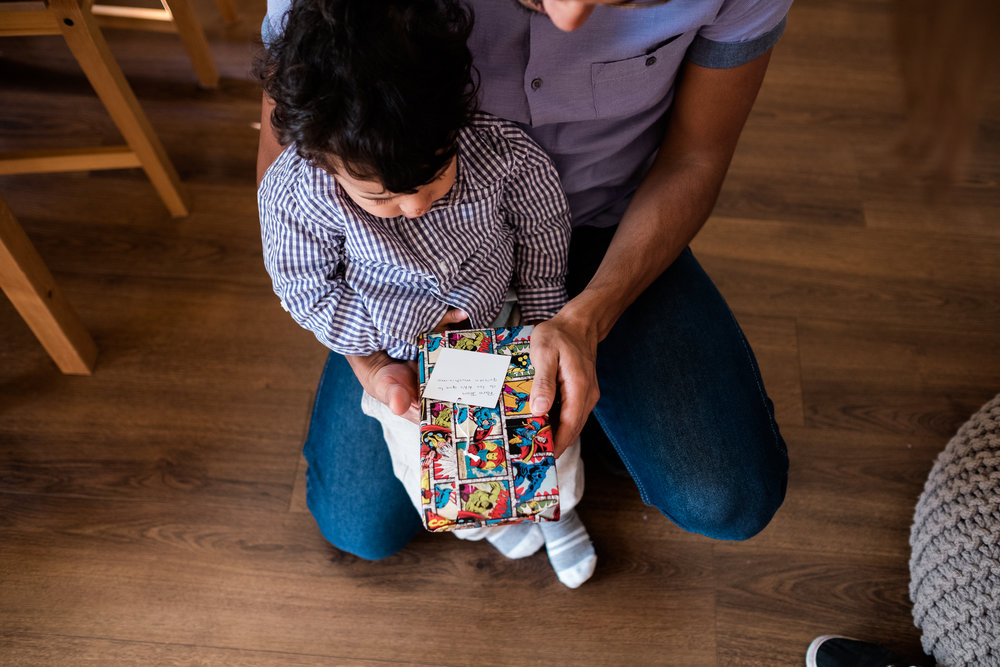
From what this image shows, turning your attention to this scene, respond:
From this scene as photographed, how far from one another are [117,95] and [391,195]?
2.97ft

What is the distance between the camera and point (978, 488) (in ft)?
3.41

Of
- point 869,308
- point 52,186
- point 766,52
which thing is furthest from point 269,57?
point 869,308

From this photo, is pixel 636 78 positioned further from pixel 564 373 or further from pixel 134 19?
pixel 134 19

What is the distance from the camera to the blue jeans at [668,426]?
100 centimetres

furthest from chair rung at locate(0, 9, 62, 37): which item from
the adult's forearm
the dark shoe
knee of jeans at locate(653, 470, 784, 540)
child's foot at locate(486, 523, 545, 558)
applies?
the dark shoe

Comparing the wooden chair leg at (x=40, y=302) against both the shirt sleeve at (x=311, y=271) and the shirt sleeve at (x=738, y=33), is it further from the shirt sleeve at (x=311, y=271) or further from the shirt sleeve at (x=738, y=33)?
the shirt sleeve at (x=738, y=33)

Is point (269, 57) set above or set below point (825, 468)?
above

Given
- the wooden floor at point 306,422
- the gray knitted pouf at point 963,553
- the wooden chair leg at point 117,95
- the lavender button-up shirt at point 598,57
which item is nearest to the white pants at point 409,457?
the wooden floor at point 306,422

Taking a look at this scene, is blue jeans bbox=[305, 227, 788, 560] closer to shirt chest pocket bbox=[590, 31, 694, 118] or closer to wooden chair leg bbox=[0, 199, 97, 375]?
shirt chest pocket bbox=[590, 31, 694, 118]

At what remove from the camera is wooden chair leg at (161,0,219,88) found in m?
1.63

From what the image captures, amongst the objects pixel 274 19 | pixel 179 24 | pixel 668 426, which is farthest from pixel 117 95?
pixel 668 426

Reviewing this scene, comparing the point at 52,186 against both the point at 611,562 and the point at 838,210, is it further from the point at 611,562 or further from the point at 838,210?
the point at 838,210

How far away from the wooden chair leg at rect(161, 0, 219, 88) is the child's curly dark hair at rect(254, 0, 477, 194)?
1.09 metres

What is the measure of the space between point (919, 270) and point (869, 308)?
A: 6.4 inches
